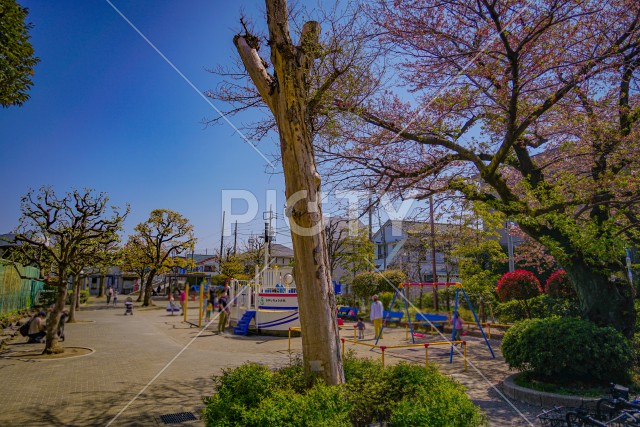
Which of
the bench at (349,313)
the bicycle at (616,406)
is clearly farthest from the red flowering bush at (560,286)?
the bench at (349,313)

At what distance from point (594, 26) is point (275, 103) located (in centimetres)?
679

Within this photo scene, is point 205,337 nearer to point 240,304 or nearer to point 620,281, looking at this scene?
point 240,304

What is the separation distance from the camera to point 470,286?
1723cm

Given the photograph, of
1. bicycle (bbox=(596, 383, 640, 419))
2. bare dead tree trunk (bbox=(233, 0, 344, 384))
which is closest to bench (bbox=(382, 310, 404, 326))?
bicycle (bbox=(596, 383, 640, 419))

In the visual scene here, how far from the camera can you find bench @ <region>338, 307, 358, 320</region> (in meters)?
25.4

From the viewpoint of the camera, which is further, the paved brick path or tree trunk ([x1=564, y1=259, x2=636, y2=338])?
tree trunk ([x1=564, y1=259, x2=636, y2=338])

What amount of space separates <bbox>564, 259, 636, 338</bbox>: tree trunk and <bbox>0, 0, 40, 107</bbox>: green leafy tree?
11.1m

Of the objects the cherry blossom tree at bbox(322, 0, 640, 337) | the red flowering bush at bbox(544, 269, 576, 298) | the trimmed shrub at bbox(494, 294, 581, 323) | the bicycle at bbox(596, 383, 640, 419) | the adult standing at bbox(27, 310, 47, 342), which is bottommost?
the bicycle at bbox(596, 383, 640, 419)

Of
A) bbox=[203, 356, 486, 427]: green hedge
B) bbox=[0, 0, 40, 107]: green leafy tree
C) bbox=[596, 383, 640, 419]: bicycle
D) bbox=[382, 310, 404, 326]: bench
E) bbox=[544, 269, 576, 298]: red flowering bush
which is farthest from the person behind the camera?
bbox=[382, 310, 404, 326]: bench

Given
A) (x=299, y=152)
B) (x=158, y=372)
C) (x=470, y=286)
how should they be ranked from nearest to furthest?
1. (x=299, y=152)
2. (x=158, y=372)
3. (x=470, y=286)

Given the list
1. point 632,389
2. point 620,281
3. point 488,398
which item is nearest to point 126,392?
point 488,398

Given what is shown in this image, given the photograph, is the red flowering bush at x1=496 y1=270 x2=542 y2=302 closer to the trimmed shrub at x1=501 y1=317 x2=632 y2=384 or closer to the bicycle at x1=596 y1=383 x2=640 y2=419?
the trimmed shrub at x1=501 y1=317 x2=632 y2=384

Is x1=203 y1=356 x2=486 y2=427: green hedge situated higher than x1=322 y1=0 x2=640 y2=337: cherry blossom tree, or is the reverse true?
x1=322 y1=0 x2=640 y2=337: cherry blossom tree

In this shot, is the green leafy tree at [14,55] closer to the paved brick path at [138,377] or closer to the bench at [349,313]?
the paved brick path at [138,377]
